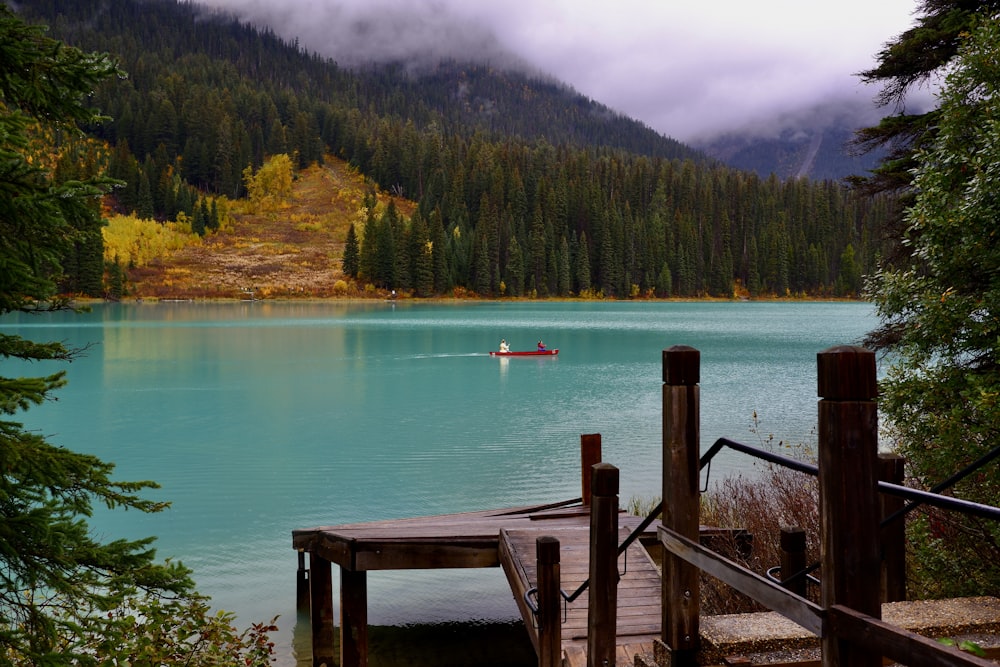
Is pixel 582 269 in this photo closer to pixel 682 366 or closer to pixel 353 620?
pixel 353 620

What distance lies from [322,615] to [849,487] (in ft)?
25.4

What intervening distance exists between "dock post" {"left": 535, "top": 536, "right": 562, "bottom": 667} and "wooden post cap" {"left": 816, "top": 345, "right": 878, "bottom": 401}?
3.04 metres

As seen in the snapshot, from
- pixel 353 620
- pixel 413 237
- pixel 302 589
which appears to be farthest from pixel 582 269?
pixel 353 620

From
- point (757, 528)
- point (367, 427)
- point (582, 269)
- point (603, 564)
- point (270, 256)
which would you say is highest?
point (270, 256)

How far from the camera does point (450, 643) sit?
954cm

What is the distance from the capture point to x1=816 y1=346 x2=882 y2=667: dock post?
2.67m

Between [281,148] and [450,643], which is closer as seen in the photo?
[450,643]

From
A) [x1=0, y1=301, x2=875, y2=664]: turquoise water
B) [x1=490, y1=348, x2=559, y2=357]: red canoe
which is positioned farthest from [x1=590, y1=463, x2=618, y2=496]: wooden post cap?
[x1=490, y1=348, x2=559, y2=357]: red canoe

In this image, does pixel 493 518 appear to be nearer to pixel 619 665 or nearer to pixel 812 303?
pixel 619 665

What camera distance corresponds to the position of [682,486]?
4242mm

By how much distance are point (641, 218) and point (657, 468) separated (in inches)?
5173

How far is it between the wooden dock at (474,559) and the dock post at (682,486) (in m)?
1.81

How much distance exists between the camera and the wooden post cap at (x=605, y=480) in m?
4.63

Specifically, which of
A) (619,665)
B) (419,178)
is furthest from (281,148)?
(619,665)
